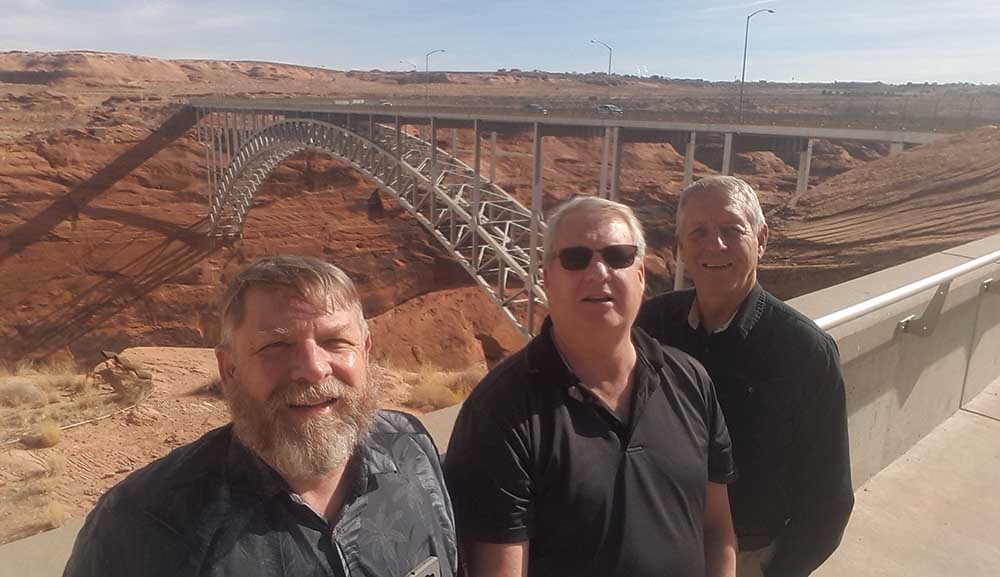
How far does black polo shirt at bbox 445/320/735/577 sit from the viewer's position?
160 centimetres

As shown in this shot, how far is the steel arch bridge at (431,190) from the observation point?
17859mm

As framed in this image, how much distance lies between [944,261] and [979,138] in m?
19.0

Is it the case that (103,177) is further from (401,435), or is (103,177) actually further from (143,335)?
(401,435)

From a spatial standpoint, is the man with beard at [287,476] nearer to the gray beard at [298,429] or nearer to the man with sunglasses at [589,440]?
the gray beard at [298,429]

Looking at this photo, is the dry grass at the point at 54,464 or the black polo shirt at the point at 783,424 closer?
the black polo shirt at the point at 783,424

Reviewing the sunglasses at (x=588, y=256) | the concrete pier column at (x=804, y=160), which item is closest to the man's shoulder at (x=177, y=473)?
the sunglasses at (x=588, y=256)

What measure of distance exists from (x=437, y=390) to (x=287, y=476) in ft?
38.7

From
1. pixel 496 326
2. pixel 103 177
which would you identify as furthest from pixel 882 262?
pixel 103 177

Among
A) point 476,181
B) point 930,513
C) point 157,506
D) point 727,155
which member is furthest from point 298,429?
point 476,181

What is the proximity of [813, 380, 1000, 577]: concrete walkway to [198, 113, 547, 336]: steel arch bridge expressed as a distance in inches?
365

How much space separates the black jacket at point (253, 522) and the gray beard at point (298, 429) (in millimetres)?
31

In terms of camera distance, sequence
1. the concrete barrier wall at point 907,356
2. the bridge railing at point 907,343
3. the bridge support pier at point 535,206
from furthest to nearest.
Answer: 1. the bridge support pier at point 535,206
2. the concrete barrier wall at point 907,356
3. the bridge railing at point 907,343

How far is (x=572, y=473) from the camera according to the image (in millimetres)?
1615

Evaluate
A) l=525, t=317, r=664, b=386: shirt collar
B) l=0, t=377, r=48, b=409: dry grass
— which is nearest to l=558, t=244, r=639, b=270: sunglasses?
l=525, t=317, r=664, b=386: shirt collar
